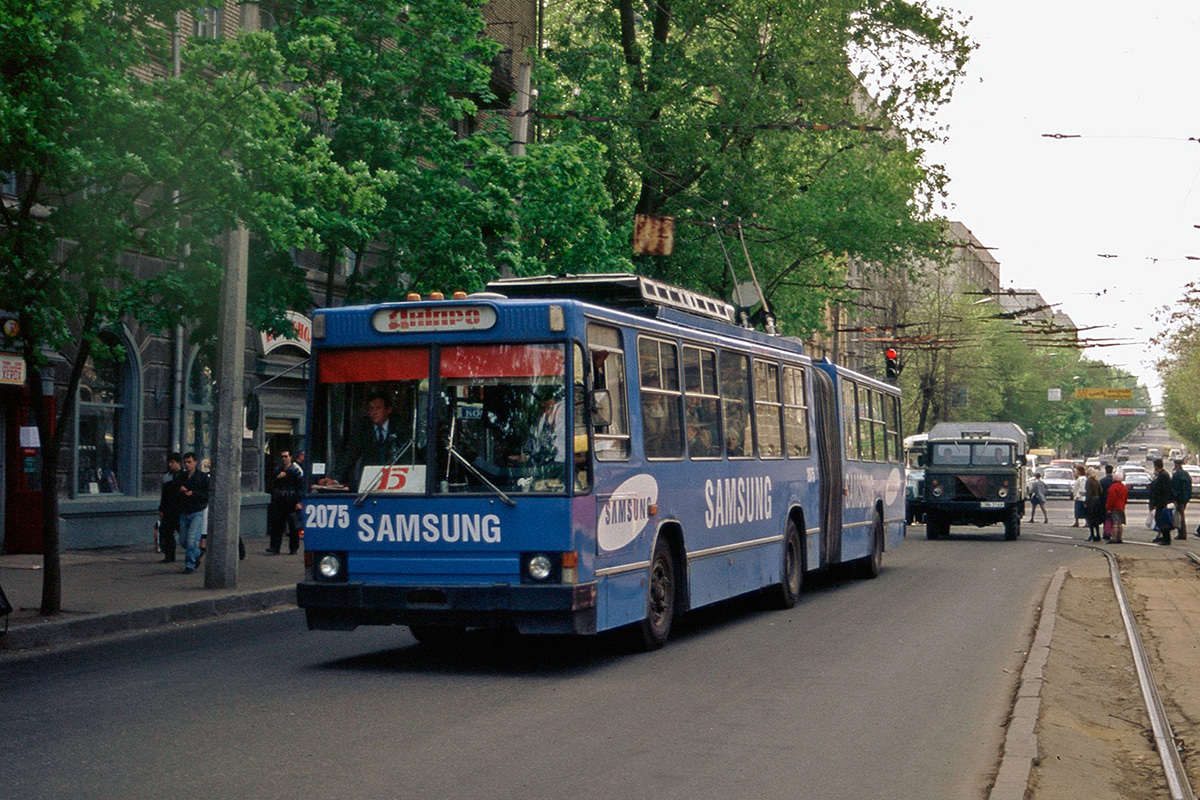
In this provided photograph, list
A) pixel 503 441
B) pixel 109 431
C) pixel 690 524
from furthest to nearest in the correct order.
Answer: pixel 109 431 → pixel 690 524 → pixel 503 441

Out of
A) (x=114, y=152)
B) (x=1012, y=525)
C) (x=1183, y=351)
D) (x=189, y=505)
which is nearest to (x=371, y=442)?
(x=114, y=152)

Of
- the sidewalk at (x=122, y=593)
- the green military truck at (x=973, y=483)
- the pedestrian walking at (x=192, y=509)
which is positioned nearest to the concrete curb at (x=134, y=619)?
the sidewalk at (x=122, y=593)

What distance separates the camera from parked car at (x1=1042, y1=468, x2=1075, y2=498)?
7390 centimetres

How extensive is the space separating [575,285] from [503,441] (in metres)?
2.96

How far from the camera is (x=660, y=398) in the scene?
41.3ft

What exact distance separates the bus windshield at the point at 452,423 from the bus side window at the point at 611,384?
14.8 inches

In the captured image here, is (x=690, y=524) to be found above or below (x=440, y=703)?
above

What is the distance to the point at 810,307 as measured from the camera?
42156mm

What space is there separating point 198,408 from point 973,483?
17009mm

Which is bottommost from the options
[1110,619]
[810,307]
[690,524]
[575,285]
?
[1110,619]

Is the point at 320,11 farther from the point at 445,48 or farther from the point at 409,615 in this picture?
the point at 409,615

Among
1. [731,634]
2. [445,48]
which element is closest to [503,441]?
[731,634]

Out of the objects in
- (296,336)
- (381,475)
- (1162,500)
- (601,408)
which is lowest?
(1162,500)

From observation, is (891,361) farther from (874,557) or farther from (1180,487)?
(874,557)
